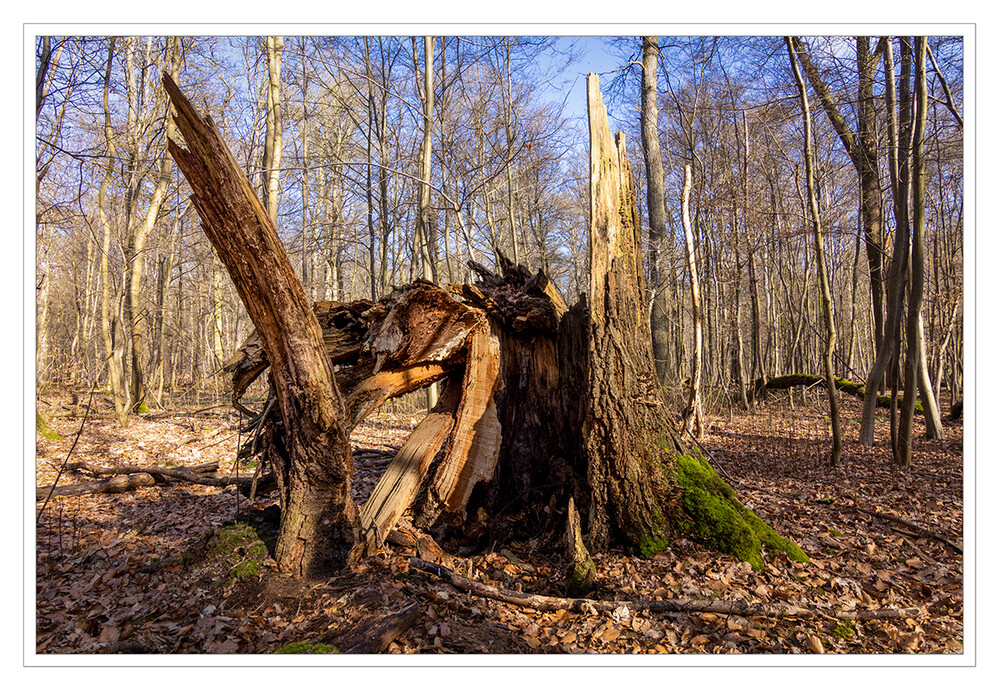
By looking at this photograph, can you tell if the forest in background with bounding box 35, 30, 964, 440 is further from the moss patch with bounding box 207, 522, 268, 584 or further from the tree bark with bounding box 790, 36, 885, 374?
the moss patch with bounding box 207, 522, 268, 584

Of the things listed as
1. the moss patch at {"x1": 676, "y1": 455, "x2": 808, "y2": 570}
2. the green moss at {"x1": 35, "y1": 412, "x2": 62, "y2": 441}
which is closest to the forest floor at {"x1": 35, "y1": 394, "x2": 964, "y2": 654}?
the moss patch at {"x1": 676, "y1": 455, "x2": 808, "y2": 570}

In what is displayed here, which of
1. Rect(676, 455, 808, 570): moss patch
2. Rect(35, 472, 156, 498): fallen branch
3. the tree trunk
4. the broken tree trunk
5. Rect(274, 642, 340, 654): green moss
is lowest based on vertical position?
Rect(274, 642, 340, 654): green moss

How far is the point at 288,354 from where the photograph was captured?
11.0 ft

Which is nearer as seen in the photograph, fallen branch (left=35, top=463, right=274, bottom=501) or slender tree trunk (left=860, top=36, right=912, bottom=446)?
fallen branch (left=35, top=463, right=274, bottom=501)

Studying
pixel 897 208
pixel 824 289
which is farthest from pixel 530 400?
pixel 897 208

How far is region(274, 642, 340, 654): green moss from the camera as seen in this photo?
2699mm

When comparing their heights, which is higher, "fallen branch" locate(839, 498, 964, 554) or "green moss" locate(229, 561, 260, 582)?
"fallen branch" locate(839, 498, 964, 554)

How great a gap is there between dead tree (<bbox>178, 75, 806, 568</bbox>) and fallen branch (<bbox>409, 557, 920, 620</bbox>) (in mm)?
595

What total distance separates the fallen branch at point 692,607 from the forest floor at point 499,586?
0.04 metres

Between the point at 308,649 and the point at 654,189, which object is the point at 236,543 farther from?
the point at 654,189

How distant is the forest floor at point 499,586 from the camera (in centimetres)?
279

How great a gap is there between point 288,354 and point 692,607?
3091mm

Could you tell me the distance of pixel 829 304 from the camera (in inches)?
266
